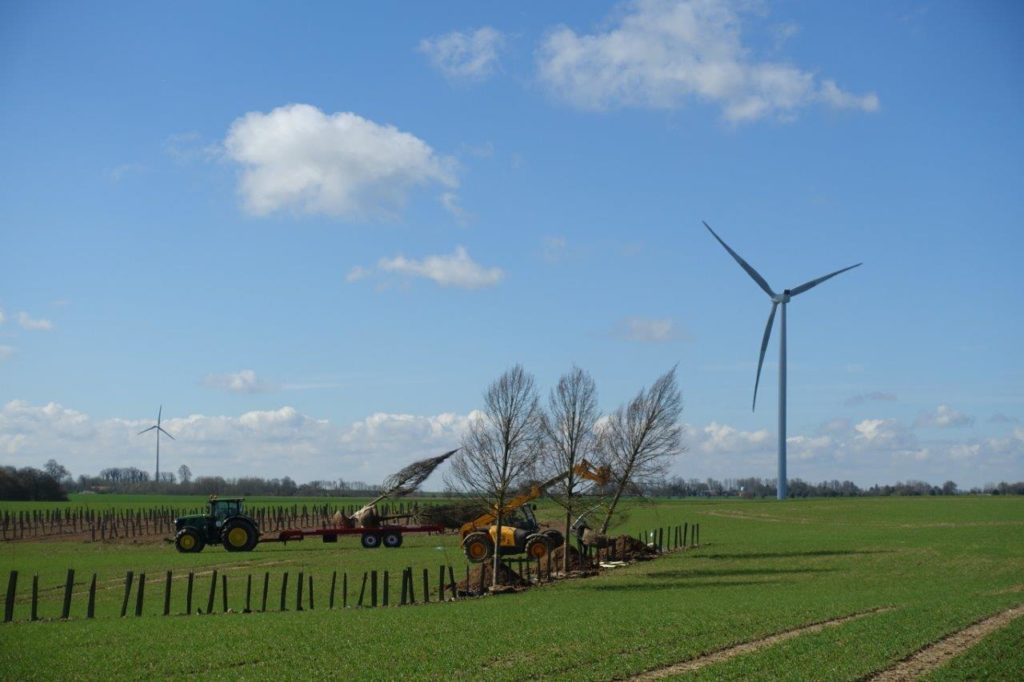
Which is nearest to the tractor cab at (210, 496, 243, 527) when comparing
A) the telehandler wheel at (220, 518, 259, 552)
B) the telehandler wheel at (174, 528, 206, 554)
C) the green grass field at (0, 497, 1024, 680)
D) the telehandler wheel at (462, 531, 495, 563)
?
the telehandler wheel at (220, 518, 259, 552)

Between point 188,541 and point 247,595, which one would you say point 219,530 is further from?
point 247,595

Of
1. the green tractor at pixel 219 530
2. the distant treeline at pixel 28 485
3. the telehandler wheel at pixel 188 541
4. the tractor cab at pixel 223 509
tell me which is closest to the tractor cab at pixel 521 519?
the green tractor at pixel 219 530

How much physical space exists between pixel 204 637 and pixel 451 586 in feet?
40.9

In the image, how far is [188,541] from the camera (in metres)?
54.3

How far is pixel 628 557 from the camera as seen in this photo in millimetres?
47844

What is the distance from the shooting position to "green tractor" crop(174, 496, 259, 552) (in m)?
54.0

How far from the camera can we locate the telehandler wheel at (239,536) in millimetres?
53844

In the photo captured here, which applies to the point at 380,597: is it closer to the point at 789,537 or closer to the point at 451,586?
the point at 451,586

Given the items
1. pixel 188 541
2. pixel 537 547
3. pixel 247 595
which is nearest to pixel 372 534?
pixel 188 541

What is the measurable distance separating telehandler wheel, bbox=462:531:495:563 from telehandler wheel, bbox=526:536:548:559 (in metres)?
1.87

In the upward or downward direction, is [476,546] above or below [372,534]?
above

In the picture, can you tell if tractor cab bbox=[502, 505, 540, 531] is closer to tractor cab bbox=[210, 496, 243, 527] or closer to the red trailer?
the red trailer

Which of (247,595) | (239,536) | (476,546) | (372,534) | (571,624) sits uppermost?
(476,546)

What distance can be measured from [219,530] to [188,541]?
1619 millimetres
